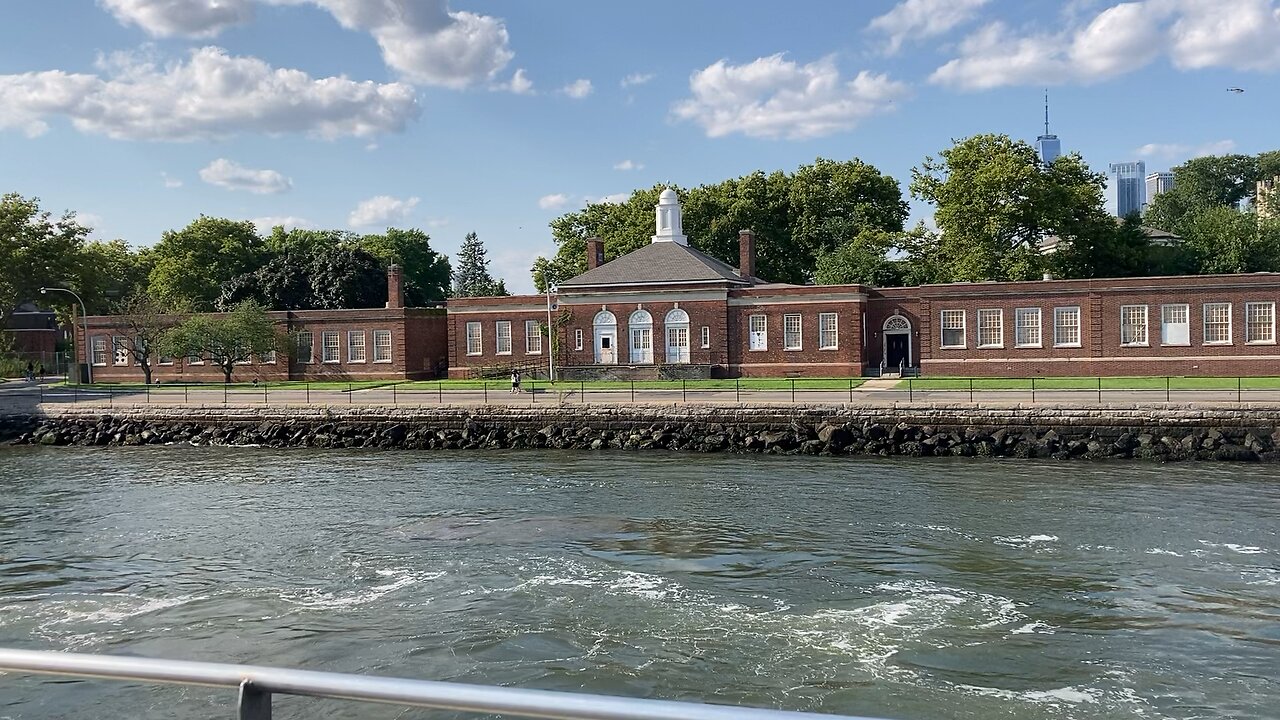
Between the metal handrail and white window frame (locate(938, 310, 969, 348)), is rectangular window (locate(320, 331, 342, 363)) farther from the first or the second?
the metal handrail

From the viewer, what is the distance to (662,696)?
12438mm

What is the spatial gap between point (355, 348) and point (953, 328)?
34.6 meters

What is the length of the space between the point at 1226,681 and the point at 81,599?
1716 cm

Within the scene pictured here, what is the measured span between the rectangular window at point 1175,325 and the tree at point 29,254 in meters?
72.1

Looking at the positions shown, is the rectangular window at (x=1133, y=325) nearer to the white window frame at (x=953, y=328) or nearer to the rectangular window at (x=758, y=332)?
the white window frame at (x=953, y=328)

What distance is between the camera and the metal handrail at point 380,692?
2.45 metres

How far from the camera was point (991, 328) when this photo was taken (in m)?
53.4

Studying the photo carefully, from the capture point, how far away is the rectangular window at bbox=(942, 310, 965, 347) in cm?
5381

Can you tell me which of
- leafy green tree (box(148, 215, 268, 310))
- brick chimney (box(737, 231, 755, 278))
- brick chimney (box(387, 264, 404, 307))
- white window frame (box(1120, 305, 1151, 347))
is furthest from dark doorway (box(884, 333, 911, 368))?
leafy green tree (box(148, 215, 268, 310))

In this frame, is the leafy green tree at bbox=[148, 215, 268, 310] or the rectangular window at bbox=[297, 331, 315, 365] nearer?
the rectangular window at bbox=[297, 331, 315, 365]

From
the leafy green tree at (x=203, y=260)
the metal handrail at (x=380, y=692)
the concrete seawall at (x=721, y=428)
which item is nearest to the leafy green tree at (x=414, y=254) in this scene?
the leafy green tree at (x=203, y=260)

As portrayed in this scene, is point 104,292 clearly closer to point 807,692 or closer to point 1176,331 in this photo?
point 1176,331

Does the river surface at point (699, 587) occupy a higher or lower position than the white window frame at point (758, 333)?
lower

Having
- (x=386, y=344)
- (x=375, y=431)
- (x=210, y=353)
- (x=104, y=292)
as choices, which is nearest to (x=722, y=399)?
(x=375, y=431)
